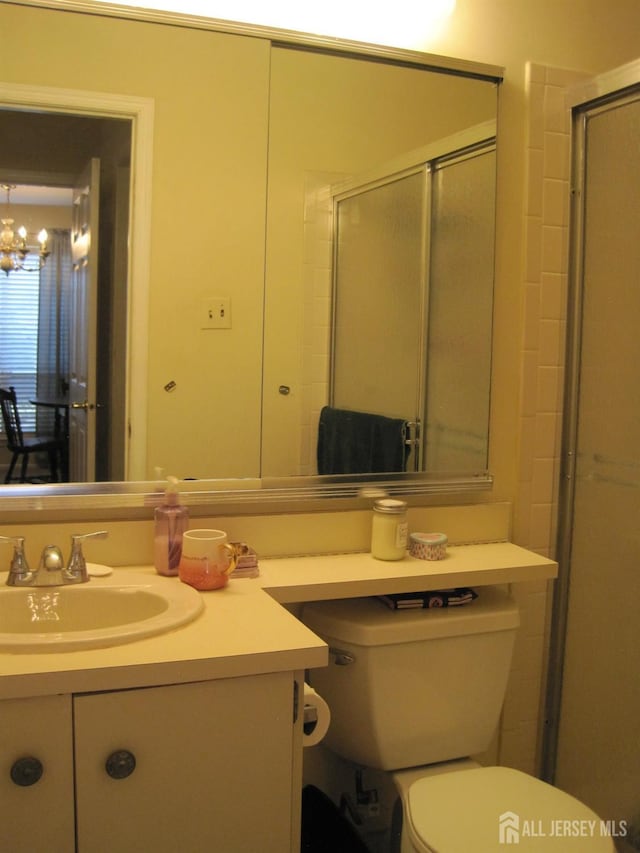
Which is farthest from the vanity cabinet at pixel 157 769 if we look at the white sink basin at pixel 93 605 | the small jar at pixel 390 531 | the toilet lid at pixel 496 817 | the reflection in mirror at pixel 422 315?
the reflection in mirror at pixel 422 315

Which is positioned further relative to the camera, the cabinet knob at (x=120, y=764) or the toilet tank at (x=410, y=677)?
the toilet tank at (x=410, y=677)

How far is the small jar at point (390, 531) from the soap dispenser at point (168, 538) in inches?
16.1

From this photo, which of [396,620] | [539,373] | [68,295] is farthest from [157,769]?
[539,373]

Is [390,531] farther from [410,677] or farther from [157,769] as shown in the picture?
[157,769]

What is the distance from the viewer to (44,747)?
111 centimetres

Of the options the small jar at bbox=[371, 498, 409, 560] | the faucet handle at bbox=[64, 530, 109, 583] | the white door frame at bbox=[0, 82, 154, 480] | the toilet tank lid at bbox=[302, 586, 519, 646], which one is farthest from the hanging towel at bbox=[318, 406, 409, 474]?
the faucet handle at bbox=[64, 530, 109, 583]

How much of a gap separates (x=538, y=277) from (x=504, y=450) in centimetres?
41

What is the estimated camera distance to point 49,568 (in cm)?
141

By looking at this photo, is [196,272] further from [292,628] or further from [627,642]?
[627,642]

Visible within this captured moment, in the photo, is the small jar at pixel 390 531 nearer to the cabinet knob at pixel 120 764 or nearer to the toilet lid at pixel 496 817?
the toilet lid at pixel 496 817

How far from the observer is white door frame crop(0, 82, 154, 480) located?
157 centimetres

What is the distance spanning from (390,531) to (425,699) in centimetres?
34

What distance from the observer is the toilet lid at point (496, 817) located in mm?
1354

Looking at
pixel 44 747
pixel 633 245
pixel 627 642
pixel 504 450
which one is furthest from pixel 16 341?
pixel 627 642
